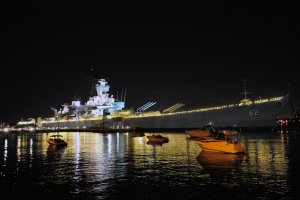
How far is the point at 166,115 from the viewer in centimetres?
10719

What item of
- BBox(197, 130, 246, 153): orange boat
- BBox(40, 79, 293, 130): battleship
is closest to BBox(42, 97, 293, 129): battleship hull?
BBox(40, 79, 293, 130): battleship

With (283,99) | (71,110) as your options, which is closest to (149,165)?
(283,99)

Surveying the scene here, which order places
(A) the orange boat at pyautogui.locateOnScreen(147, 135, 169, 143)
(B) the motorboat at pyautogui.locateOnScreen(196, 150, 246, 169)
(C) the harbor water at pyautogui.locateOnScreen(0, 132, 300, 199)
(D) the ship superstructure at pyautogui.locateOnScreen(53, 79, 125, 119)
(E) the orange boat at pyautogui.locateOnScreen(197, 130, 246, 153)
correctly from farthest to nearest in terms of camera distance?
(D) the ship superstructure at pyautogui.locateOnScreen(53, 79, 125, 119), (A) the orange boat at pyautogui.locateOnScreen(147, 135, 169, 143), (E) the orange boat at pyautogui.locateOnScreen(197, 130, 246, 153), (B) the motorboat at pyautogui.locateOnScreen(196, 150, 246, 169), (C) the harbor water at pyautogui.locateOnScreen(0, 132, 300, 199)

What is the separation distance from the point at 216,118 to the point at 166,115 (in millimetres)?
23121

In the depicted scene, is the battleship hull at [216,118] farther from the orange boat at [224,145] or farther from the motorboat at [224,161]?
the motorboat at [224,161]

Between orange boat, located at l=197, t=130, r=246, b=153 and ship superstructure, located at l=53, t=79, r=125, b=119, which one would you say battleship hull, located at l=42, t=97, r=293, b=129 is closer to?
ship superstructure, located at l=53, t=79, r=125, b=119

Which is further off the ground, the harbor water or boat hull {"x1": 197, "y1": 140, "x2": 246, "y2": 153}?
boat hull {"x1": 197, "y1": 140, "x2": 246, "y2": 153}

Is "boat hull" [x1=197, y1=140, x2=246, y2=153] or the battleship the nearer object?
"boat hull" [x1=197, y1=140, x2=246, y2=153]

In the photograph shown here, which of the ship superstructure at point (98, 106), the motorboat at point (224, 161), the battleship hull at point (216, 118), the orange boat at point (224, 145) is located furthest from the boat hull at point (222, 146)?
the ship superstructure at point (98, 106)

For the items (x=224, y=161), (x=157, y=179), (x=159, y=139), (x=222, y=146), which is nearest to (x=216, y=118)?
(x=159, y=139)

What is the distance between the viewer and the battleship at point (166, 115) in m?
76.7

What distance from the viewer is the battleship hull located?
75.6m

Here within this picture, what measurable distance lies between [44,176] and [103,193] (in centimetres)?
784

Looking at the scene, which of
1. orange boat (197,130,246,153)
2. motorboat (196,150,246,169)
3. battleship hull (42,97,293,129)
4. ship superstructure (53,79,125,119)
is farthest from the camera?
ship superstructure (53,79,125,119)
